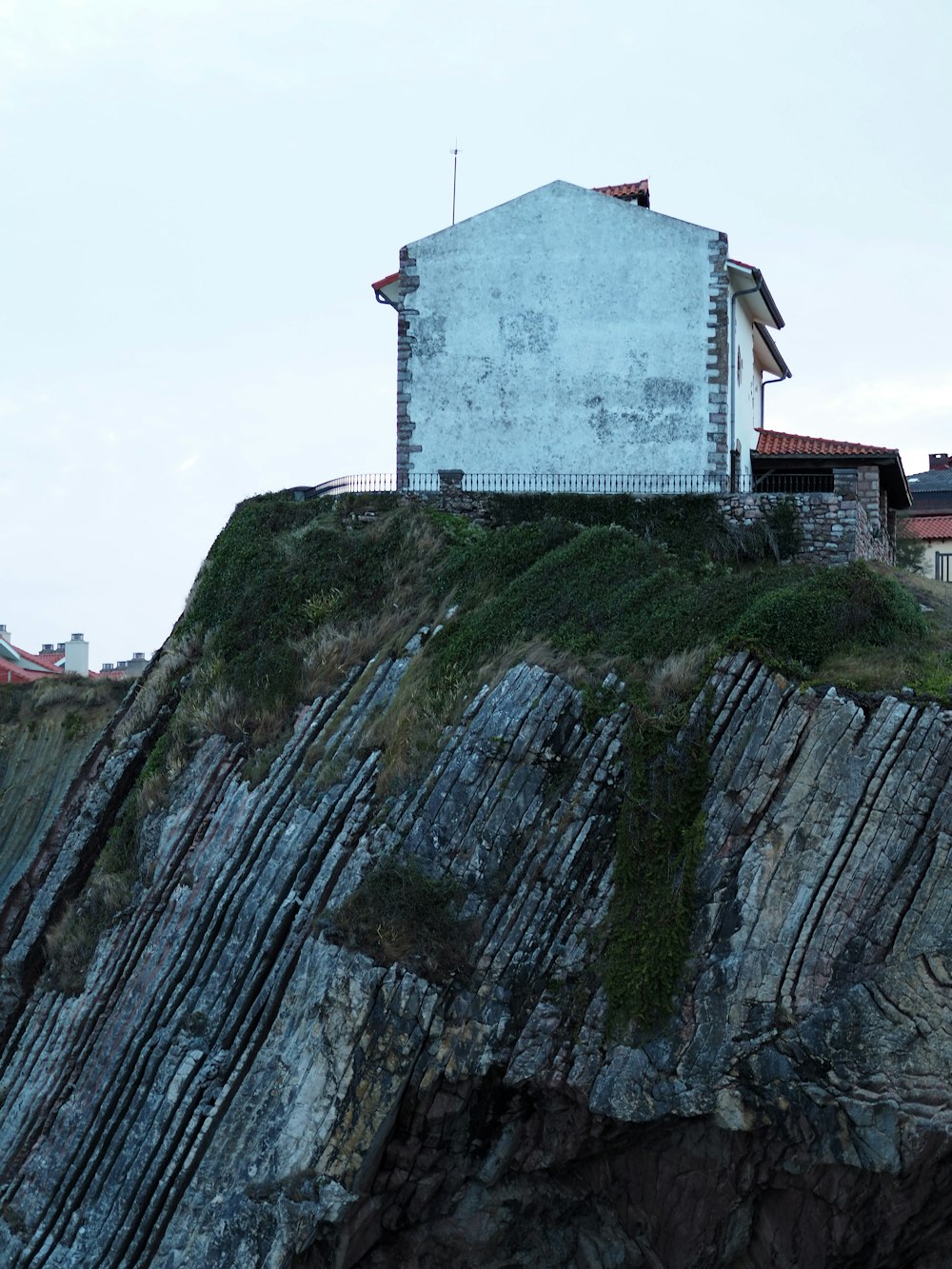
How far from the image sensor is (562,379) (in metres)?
32.0

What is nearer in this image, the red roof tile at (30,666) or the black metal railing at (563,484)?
the black metal railing at (563,484)

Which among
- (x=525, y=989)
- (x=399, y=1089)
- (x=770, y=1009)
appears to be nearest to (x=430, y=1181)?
(x=399, y=1089)

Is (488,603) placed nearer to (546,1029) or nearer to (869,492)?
(546,1029)

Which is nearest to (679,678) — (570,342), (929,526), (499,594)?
(499,594)

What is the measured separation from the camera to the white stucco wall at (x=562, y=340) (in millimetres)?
31688

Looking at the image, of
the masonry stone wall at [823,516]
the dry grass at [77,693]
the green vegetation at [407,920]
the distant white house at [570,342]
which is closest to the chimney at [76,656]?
the dry grass at [77,693]

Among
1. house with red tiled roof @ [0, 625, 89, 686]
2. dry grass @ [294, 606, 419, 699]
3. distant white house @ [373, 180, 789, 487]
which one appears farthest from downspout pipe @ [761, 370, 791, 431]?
house with red tiled roof @ [0, 625, 89, 686]

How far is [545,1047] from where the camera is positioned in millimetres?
18953

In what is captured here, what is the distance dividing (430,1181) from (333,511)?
618 inches

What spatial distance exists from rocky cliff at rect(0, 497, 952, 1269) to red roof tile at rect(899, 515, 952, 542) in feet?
99.1

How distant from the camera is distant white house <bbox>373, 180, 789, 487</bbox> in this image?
104ft

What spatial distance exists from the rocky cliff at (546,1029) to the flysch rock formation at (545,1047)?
39 mm

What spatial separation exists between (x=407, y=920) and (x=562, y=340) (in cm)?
1619

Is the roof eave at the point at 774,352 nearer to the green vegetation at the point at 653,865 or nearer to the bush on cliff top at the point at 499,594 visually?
the bush on cliff top at the point at 499,594
